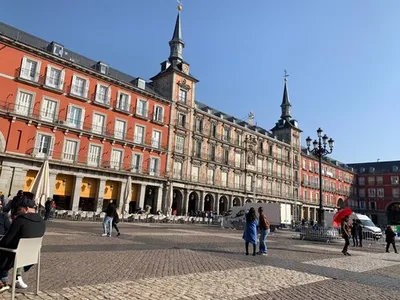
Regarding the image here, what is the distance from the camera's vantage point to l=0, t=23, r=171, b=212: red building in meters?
25.6

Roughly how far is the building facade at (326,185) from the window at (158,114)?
3532cm

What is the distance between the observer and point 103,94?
105ft

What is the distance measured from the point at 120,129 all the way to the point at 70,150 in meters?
6.00

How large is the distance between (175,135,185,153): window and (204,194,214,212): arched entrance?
343 inches

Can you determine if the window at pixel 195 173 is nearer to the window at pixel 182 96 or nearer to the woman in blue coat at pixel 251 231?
the window at pixel 182 96

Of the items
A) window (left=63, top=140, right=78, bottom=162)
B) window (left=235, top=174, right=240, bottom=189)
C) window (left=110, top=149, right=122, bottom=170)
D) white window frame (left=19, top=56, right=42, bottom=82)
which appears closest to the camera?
white window frame (left=19, top=56, right=42, bottom=82)

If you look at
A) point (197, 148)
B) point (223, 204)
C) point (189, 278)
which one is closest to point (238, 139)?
point (197, 148)

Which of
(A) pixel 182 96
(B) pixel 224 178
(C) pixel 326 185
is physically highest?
(A) pixel 182 96

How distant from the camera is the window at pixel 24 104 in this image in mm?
25969

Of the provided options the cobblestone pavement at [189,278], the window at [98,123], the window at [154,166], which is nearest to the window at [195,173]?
the window at [154,166]

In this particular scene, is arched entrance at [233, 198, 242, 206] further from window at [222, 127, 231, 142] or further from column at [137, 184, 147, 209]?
column at [137, 184, 147, 209]

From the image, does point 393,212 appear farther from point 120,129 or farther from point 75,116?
point 75,116

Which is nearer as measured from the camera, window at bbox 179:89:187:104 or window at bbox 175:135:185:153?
window at bbox 175:135:185:153

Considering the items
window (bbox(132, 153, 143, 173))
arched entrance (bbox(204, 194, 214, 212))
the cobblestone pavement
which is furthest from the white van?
window (bbox(132, 153, 143, 173))
